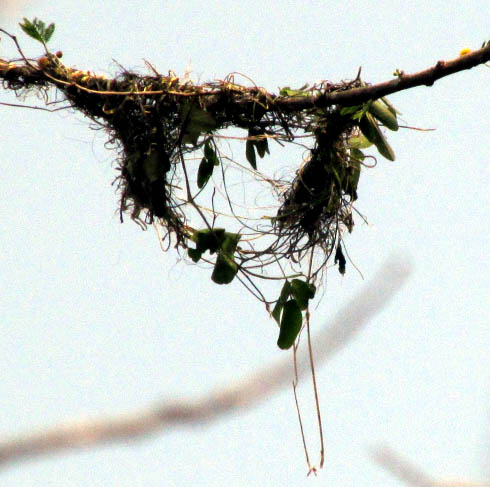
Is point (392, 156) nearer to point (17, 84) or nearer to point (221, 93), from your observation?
point (221, 93)

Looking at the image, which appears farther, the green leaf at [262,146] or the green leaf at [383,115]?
the green leaf at [262,146]

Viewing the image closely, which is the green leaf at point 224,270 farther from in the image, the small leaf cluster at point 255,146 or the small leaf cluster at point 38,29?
the small leaf cluster at point 38,29

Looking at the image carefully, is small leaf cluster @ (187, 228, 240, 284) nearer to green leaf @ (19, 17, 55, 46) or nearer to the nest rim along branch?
the nest rim along branch

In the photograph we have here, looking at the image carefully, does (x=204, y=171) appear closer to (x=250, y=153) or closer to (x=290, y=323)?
(x=250, y=153)

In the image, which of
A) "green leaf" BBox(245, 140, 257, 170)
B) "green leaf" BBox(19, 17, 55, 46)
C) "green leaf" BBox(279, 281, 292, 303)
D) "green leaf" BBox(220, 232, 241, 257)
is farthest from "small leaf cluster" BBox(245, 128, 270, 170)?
"green leaf" BBox(19, 17, 55, 46)

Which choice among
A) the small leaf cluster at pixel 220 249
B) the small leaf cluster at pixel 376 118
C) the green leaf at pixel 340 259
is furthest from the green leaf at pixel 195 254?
the small leaf cluster at pixel 376 118

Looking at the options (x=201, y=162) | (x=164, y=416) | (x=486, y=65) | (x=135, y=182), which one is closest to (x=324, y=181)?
(x=201, y=162)
